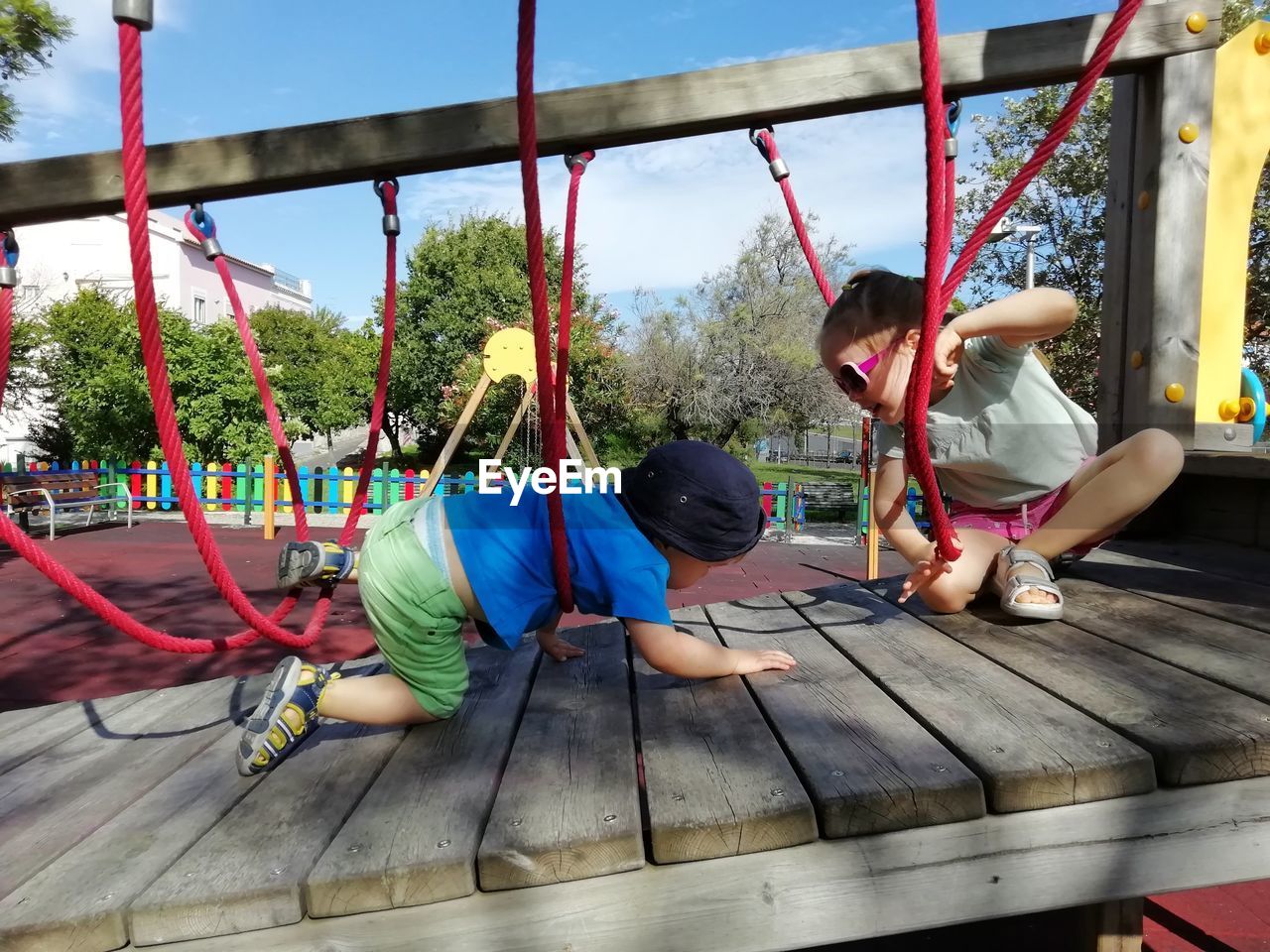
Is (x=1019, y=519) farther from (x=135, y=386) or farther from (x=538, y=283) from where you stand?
(x=135, y=386)

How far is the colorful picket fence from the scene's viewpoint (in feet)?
33.6

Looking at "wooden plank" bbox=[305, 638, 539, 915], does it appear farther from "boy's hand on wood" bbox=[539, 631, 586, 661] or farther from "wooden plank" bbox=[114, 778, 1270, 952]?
"boy's hand on wood" bbox=[539, 631, 586, 661]

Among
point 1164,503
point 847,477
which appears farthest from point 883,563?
point 847,477

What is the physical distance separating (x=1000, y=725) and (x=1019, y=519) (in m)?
1.10

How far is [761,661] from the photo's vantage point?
1.74 metres

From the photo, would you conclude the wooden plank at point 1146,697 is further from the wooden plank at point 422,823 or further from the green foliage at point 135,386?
the green foliage at point 135,386

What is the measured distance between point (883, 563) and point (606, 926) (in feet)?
23.6

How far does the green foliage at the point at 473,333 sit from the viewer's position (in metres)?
17.1

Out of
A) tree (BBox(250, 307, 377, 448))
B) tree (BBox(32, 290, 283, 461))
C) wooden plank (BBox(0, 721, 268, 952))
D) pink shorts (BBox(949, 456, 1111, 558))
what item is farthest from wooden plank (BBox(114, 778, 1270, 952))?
tree (BBox(250, 307, 377, 448))

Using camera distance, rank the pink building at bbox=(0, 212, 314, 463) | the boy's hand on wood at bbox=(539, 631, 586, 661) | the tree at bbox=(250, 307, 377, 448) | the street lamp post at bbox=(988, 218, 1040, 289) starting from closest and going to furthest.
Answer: the boy's hand on wood at bbox=(539, 631, 586, 661), the street lamp post at bbox=(988, 218, 1040, 289), the tree at bbox=(250, 307, 377, 448), the pink building at bbox=(0, 212, 314, 463)

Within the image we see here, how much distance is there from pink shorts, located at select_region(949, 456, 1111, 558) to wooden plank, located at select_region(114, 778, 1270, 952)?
41.9 inches

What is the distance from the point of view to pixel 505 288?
57.5 feet

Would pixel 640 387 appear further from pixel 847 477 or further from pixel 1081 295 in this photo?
pixel 1081 295

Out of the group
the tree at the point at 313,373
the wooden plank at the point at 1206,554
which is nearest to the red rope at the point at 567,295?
the wooden plank at the point at 1206,554
